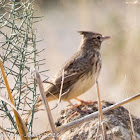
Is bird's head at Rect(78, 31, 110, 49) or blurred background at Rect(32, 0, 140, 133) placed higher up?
bird's head at Rect(78, 31, 110, 49)

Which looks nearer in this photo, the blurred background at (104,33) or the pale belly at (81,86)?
the pale belly at (81,86)

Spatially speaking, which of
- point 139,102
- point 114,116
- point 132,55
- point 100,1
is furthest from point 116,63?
point 114,116

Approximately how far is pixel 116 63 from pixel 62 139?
3.61 metres

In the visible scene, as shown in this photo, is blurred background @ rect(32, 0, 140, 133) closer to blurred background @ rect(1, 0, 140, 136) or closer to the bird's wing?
blurred background @ rect(1, 0, 140, 136)

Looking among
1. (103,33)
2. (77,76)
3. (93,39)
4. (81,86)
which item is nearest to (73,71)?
(77,76)

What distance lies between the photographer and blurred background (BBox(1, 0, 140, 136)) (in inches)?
261

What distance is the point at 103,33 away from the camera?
7863 millimetres

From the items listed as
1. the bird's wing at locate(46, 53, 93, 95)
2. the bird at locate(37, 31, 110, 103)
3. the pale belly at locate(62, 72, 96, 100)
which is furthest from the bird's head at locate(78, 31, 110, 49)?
the pale belly at locate(62, 72, 96, 100)

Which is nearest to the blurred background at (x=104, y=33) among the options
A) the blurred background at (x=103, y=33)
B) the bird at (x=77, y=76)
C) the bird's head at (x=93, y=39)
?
the blurred background at (x=103, y=33)

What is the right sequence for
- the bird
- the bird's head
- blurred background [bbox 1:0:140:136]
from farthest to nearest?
blurred background [bbox 1:0:140:136], the bird's head, the bird

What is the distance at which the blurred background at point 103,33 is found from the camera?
6.62 meters

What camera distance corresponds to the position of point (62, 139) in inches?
159

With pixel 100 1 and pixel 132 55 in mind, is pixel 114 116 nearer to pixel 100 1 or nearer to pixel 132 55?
pixel 132 55

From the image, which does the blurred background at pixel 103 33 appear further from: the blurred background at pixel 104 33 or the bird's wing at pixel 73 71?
the bird's wing at pixel 73 71
